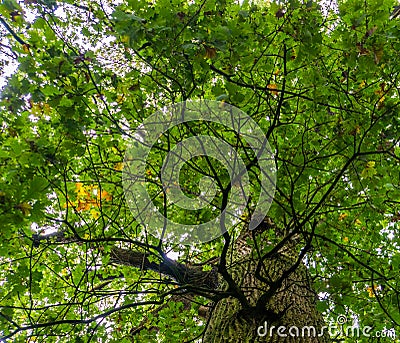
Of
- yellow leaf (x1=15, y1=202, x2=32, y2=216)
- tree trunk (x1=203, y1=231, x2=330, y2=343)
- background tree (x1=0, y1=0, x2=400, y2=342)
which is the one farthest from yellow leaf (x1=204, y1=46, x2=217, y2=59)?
tree trunk (x1=203, y1=231, x2=330, y2=343)

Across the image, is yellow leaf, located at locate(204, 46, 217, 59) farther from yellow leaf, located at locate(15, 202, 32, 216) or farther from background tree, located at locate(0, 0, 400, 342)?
yellow leaf, located at locate(15, 202, 32, 216)

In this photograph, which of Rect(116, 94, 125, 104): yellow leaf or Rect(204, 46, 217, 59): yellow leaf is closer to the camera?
Rect(204, 46, 217, 59): yellow leaf

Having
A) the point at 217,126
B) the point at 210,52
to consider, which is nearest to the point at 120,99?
the point at 217,126

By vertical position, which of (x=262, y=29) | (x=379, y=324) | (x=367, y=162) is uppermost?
(x=262, y=29)

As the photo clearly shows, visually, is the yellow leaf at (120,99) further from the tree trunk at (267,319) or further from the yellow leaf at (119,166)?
the tree trunk at (267,319)

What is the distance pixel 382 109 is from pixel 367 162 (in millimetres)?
394

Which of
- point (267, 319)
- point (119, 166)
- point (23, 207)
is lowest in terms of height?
point (267, 319)

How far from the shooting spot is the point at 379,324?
96.1 inches

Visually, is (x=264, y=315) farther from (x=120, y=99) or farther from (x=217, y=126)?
(x=120, y=99)

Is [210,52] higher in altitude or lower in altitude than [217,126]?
lower

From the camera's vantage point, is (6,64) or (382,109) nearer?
(382,109)

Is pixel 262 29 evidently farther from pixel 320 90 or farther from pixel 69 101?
pixel 69 101

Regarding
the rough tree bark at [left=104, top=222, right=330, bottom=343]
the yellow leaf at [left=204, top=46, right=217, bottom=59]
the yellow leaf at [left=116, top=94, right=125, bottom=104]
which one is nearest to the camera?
the yellow leaf at [left=204, top=46, right=217, bottom=59]

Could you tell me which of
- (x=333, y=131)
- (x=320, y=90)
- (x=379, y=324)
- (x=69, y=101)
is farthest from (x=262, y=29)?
(x=379, y=324)
